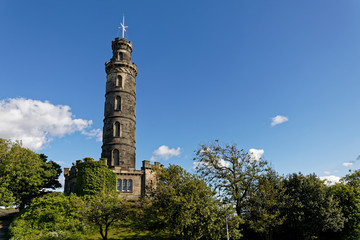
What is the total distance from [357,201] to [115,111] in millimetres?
37496

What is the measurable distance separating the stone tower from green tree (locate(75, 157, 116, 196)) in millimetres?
3952

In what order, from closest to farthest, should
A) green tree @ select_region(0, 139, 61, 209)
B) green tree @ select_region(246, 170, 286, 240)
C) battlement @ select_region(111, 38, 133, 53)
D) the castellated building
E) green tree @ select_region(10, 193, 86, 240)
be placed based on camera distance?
green tree @ select_region(10, 193, 86, 240)
green tree @ select_region(246, 170, 286, 240)
green tree @ select_region(0, 139, 61, 209)
the castellated building
battlement @ select_region(111, 38, 133, 53)

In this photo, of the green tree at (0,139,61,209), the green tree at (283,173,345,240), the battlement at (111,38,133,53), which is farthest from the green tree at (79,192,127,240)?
the battlement at (111,38,133,53)

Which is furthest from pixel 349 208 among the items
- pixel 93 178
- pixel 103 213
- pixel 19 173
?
pixel 19 173

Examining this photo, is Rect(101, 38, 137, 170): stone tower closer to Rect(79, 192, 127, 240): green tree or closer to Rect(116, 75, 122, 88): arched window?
Rect(116, 75, 122, 88): arched window

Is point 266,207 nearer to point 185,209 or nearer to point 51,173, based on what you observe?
point 185,209

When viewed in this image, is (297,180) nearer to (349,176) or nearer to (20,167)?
(349,176)

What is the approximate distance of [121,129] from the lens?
46000 mm

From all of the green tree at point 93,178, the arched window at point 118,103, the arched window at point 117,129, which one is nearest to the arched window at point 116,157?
the arched window at point 117,129

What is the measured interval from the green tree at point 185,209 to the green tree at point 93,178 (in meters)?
14.3

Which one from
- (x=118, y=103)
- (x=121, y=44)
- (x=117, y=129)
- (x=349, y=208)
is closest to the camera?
(x=349, y=208)

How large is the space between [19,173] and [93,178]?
1026 centimetres

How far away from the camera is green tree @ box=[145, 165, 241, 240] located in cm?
2388

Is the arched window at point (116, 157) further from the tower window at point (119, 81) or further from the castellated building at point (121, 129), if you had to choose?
the tower window at point (119, 81)
